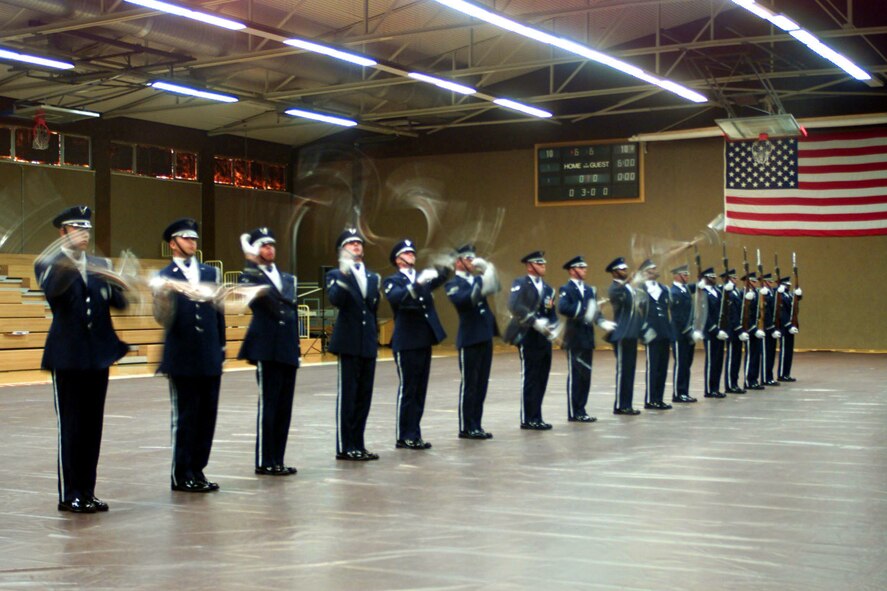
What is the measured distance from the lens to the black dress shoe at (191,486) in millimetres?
6168

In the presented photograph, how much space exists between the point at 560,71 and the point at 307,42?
951 cm

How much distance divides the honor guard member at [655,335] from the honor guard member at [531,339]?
1948 mm

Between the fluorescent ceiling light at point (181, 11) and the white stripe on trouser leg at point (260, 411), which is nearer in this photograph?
the white stripe on trouser leg at point (260, 411)

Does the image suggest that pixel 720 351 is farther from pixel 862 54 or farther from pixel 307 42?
pixel 862 54

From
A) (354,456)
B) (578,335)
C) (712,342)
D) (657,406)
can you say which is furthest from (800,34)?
(354,456)

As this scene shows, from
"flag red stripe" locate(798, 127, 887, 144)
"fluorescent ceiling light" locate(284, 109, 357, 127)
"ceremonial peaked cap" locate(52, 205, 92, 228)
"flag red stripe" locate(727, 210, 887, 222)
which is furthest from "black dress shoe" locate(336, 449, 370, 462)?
"flag red stripe" locate(798, 127, 887, 144)

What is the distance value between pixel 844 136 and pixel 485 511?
664 inches

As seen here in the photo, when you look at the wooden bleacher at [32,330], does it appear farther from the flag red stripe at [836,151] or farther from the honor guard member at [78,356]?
the flag red stripe at [836,151]

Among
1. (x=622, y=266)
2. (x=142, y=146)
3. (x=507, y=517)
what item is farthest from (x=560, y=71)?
(x=507, y=517)

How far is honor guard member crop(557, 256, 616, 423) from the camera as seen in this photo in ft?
31.9

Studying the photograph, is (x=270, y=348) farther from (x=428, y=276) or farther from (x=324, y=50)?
(x=324, y=50)

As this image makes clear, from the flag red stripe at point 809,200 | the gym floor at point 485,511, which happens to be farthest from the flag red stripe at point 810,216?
the gym floor at point 485,511

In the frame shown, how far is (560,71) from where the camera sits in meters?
22.3

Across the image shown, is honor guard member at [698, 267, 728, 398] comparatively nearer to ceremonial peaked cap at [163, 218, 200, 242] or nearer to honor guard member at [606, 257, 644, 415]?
honor guard member at [606, 257, 644, 415]
